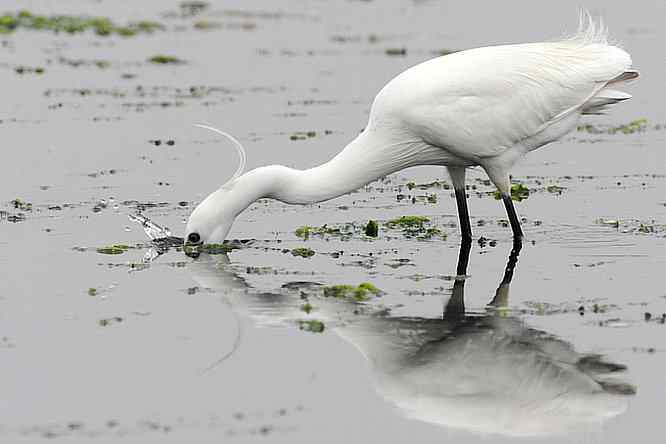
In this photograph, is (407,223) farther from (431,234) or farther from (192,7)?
(192,7)

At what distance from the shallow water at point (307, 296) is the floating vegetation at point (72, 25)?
1043 cm

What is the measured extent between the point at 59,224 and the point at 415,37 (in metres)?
18.7

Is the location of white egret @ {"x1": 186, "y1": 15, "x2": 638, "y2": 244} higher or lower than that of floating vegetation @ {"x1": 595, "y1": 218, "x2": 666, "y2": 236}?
higher

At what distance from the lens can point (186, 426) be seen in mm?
9359

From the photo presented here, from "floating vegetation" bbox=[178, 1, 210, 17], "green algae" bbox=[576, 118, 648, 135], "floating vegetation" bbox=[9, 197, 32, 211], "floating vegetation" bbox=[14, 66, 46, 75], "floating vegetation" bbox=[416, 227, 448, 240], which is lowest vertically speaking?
"floating vegetation" bbox=[416, 227, 448, 240]

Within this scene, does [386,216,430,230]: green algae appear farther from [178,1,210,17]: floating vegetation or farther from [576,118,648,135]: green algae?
[178,1,210,17]: floating vegetation

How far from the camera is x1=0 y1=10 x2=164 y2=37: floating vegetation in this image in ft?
116

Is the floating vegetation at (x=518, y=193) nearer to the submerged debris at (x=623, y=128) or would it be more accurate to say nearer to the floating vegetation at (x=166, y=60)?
the submerged debris at (x=623, y=128)

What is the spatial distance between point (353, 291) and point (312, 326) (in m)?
1.10

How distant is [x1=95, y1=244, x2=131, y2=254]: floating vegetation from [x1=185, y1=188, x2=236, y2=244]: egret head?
2.71ft

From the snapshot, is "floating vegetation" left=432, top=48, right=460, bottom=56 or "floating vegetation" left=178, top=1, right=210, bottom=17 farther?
"floating vegetation" left=178, top=1, right=210, bottom=17

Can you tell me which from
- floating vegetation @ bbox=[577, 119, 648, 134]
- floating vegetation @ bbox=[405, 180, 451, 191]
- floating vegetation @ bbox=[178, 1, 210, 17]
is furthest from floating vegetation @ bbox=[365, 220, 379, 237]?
floating vegetation @ bbox=[178, 1, 210, 17]

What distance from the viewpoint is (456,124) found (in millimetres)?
14156

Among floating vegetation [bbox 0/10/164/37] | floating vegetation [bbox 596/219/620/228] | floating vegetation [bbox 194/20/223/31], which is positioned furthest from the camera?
floating vegetation [bbox 194/20/223/31]
